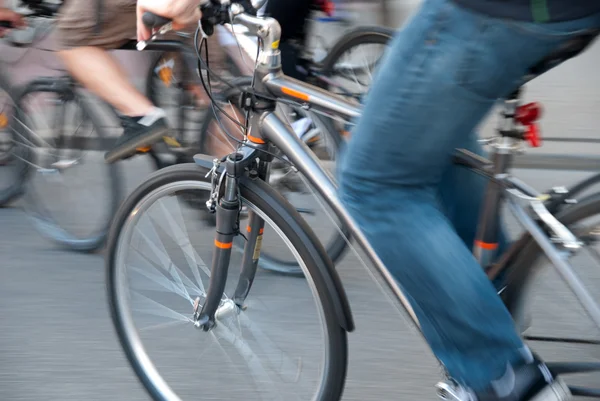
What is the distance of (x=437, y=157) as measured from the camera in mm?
1878

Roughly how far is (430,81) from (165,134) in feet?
6.94

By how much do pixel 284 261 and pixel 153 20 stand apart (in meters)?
0.98

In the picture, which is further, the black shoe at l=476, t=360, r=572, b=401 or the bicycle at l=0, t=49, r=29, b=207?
the bicycle at l=0, t=49, r=29, b=207

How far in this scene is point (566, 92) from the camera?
6.15 meters

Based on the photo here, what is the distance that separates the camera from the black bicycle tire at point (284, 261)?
2.78m

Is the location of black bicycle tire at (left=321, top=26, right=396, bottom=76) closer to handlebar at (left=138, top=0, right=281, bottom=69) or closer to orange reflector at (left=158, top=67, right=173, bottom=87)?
orange reflector at (left=158, top=67, right=173, bottom=87)

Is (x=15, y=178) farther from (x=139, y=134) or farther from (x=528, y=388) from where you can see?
(x=528, y=388)

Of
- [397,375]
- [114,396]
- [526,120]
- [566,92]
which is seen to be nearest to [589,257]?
[526,120]

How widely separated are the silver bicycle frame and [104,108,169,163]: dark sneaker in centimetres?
138

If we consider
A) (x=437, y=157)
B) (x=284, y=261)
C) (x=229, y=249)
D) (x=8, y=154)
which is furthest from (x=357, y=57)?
(x=437, y=157)

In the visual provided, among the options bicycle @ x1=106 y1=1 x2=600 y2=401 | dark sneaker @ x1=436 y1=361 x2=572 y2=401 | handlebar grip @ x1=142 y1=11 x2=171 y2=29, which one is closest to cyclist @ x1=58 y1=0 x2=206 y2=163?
bicycle @ x1=106 y1=1 x2=600 y2=401

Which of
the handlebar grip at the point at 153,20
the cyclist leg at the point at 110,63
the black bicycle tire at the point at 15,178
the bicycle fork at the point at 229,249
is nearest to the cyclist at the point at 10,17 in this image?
the black bicycle tire at the point at 15,178

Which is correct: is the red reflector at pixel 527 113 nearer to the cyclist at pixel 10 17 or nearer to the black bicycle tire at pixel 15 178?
the black bicycle tire at pixel 15 178

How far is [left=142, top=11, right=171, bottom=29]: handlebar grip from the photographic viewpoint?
2.06 meters
